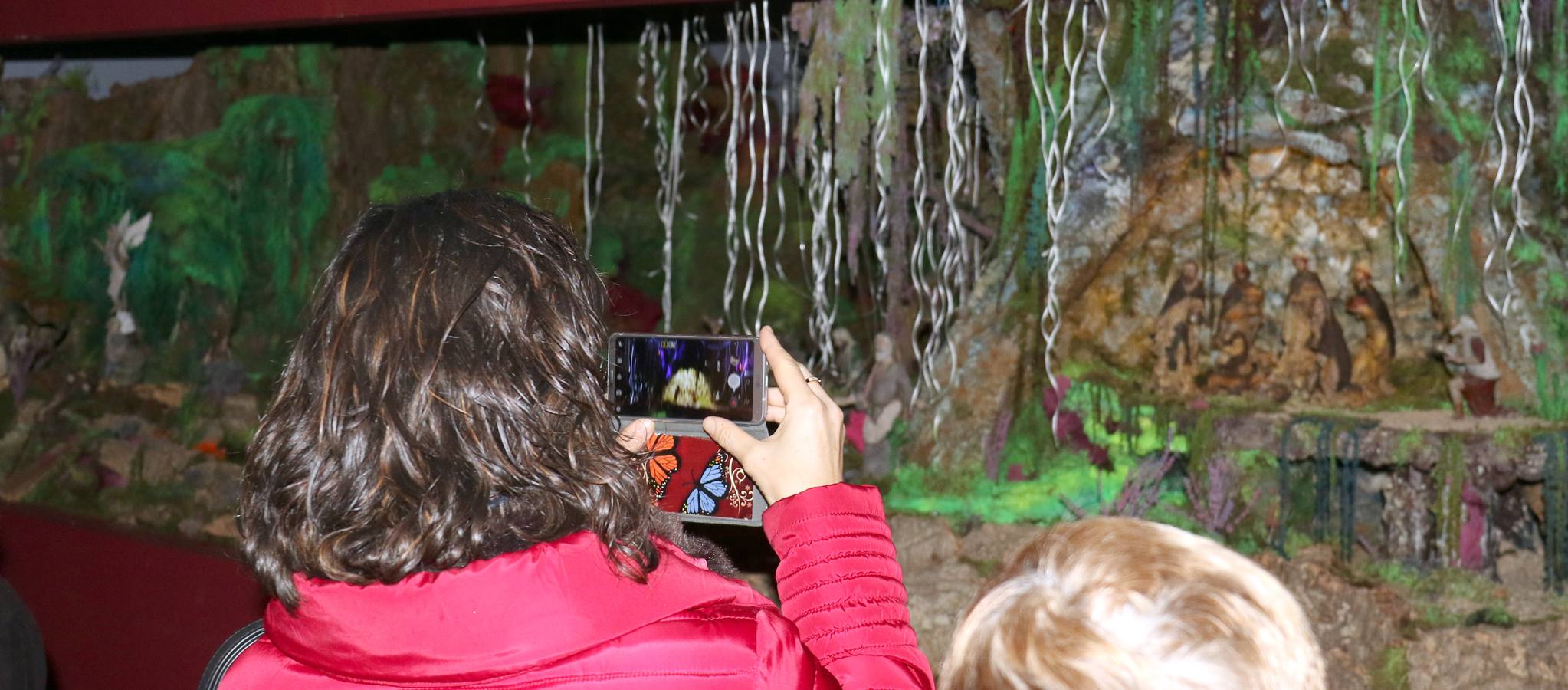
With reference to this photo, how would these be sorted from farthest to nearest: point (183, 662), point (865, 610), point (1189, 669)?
point (183, 662) < point (865, 610) < point (1189, 669)

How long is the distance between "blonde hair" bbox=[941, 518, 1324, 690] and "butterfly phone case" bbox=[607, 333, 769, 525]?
1.33ft

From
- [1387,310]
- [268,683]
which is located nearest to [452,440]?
[268,683]

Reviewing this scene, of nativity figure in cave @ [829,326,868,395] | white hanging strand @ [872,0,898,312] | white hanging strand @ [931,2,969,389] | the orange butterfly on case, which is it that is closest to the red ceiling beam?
white hanging strand @ [872,0,898,312]

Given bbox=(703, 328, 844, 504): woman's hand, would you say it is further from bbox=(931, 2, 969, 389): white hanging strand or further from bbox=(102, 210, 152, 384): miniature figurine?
bbox=(102, 210, 152, 384): miniature figurine

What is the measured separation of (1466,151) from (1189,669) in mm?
4528

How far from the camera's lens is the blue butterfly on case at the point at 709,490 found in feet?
4.11

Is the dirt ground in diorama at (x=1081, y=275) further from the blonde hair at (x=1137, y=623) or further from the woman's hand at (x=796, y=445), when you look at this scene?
the blonde hair at (x=1137, y=623)

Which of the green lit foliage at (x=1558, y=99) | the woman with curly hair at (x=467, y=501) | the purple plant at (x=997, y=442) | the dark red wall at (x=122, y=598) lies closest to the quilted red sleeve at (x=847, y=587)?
the woman with curly hair at (x=467, y=501)

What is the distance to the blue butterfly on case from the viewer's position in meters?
1.25

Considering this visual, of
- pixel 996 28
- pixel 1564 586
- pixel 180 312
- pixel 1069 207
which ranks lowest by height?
pixel 1564 586

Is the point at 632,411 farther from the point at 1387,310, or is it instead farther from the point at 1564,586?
the point at 1387,310

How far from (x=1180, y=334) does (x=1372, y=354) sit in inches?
30.8

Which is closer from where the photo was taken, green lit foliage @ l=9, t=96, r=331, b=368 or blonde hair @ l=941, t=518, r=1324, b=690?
blonde hair @ l=941, t=518, r=1324, b=690

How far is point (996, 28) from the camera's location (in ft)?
16.7
